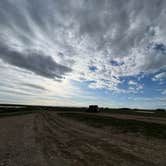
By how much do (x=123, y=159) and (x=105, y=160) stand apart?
0.80m

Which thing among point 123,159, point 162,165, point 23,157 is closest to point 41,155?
point 23,157

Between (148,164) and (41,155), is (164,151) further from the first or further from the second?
(41,155)

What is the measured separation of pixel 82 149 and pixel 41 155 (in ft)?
7.02

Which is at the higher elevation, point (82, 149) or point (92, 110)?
point (92, 110)

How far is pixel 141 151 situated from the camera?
6.63 meters

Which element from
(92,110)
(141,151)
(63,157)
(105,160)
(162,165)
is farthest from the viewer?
(92,110)

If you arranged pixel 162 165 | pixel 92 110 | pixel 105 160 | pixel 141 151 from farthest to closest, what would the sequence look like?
pixel 92 110 < pixel 141 151 < pixel 105 160 < pixel 162 165

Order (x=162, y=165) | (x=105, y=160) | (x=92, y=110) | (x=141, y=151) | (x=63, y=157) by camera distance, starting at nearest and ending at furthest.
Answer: (x=162, y=165), (x=105, y=160), (x=63, y=157), (x=141, y=151), (x=92, y=110)

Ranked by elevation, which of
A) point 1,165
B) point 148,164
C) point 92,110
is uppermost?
point 92,110

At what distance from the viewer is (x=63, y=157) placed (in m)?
5.93

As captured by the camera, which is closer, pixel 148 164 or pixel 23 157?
pixel 148 164

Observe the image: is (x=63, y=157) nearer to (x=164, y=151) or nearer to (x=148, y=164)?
(x=148, y=164)

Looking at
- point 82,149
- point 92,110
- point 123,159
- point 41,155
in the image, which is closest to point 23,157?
point 41,155

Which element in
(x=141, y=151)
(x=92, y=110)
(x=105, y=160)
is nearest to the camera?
(x=105, y=160)
